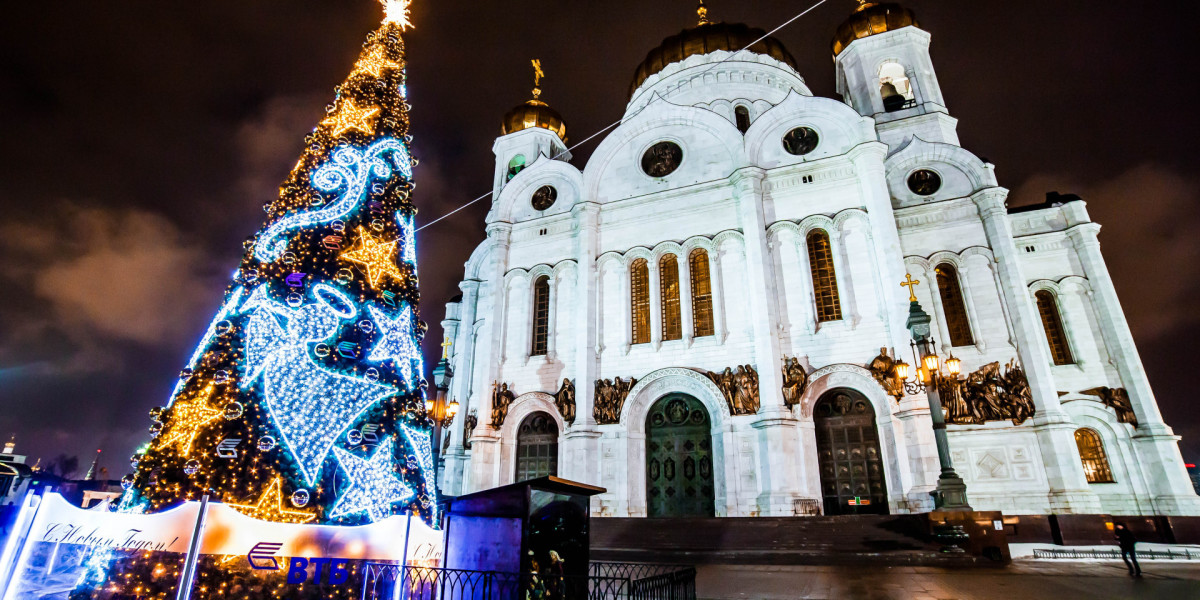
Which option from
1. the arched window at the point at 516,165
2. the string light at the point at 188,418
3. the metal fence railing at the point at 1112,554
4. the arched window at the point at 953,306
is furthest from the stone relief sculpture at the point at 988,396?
the arched window at the point at 516,165

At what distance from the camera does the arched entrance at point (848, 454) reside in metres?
14.5

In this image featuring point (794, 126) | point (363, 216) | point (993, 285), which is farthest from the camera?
point (794, 126)

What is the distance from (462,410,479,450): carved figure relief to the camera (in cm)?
1870

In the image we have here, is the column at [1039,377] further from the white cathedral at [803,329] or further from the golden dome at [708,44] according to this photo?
the golden dome at [708,44]

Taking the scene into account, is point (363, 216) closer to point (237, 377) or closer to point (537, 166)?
point (237, 377)

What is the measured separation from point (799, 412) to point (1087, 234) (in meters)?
11.6

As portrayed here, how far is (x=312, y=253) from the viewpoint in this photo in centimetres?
593

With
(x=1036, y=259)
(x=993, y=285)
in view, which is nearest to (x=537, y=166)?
(x=993, y=285)

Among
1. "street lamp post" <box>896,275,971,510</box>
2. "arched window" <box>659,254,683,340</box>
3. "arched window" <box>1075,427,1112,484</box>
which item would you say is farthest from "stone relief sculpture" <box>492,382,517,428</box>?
"arched window" <box>1075,427,1112,484</box>

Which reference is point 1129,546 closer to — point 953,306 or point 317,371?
point 953,306

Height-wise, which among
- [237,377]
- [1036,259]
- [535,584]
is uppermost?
[1036,259]

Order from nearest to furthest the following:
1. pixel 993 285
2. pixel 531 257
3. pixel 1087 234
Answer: pixel 993 285 < pixel 1087 234 < pixel 531 257

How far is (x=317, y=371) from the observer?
5.48m

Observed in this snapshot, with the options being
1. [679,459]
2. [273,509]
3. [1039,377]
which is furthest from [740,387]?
[273,509]
